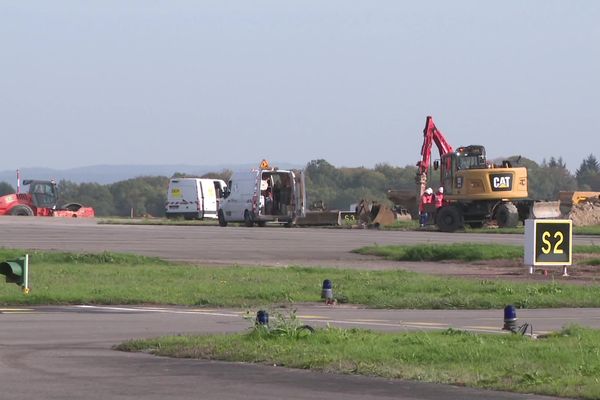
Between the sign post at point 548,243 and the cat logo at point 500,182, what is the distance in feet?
79.2

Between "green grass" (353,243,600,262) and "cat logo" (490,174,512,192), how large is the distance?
17257mm

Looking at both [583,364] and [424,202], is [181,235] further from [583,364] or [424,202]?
[583,364]

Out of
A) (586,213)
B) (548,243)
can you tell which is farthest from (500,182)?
(548,243)

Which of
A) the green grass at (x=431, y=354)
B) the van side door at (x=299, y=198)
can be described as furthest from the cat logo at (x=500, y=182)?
the green grass at (x=431, y=354)

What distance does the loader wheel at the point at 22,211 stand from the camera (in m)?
68.2

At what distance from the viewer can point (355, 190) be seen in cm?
10725

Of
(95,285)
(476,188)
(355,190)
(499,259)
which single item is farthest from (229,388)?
(355,190)

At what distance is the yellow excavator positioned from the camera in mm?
A: 52344

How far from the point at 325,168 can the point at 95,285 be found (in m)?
90.5

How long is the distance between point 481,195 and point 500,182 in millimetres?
978

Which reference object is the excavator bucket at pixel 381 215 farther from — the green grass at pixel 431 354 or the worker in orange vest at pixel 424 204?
the green grass at pixel 431 354

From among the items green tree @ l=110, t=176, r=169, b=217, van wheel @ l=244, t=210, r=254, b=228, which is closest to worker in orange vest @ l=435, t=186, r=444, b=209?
van wheel @ l=244, t=210, r=254, b=228

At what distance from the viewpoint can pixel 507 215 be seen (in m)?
52.1

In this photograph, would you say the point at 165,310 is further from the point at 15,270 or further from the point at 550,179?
the point at 550,179
